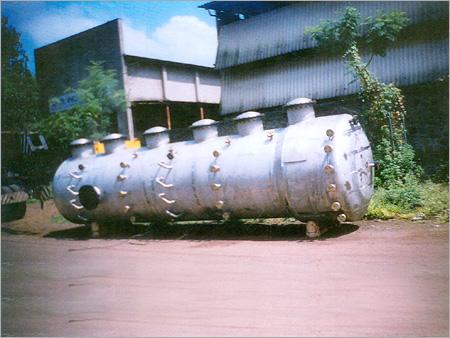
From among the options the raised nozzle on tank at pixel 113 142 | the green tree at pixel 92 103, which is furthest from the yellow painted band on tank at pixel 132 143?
the green tree at pixel 92 103

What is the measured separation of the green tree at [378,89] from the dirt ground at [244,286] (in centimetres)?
138

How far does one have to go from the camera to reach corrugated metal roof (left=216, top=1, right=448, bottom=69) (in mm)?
8141

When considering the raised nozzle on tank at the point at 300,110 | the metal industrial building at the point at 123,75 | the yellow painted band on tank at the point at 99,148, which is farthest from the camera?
the yellow painted band on tank at the point at 99,148

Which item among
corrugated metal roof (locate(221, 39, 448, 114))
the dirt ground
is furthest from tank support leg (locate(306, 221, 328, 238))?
corrugated metal roof (locate(221, 39, 448, 114))

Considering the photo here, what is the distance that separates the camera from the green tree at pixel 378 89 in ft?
23.8

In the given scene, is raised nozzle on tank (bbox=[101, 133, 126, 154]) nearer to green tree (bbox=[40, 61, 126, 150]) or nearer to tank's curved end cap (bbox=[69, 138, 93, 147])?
tank's curved end cap (bbox=[69, 138, 93, 147])

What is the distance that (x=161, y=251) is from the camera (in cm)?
588

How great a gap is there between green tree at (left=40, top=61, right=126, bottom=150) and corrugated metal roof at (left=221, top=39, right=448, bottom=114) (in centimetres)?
491

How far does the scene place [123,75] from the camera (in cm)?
602

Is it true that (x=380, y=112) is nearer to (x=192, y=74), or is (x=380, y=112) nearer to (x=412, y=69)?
(x=412, y=69)

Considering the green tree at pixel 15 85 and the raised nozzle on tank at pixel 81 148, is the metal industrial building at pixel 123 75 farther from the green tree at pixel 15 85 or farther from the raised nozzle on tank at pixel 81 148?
the raised nozzle on tank at pixel 81 148

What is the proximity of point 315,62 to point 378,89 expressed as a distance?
70.1 inches

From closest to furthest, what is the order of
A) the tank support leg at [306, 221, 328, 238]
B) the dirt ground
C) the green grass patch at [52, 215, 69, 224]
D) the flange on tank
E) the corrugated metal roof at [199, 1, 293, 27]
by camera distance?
the dirt ground < the flange on tank < the tank support leg at [306, 221, 328, 238] < the corrugated metal roof at [199, 1, 293, 27] < the green grass patch at [52, 215, 69, 224]

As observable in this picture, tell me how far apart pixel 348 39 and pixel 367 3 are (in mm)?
778
